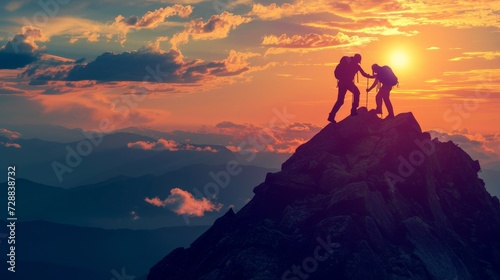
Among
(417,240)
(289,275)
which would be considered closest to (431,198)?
(417,240)

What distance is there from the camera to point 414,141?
4416 cm

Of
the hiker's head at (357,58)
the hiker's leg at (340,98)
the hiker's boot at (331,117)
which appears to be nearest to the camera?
the hiker's head at (357,58)

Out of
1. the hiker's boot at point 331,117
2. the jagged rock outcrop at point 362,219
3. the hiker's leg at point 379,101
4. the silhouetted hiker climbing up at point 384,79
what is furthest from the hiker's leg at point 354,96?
the hiker's leg at point 379,101

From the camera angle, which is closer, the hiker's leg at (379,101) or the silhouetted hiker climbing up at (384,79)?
the silhouetted hiker climbing up at (384,79)

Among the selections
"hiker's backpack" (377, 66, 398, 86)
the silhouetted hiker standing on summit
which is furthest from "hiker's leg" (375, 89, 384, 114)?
the silhouetted hiker standing on summit

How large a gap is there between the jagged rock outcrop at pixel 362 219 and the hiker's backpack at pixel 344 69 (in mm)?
4271

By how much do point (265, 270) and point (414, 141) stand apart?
17738 mm

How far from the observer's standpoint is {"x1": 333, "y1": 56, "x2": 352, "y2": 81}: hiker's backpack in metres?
45.8

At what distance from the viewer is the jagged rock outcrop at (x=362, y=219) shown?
3456cm

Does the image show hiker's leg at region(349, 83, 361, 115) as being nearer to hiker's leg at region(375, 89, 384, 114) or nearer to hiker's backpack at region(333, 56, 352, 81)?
hiker's backpack at region(333, 56, 352, 81)

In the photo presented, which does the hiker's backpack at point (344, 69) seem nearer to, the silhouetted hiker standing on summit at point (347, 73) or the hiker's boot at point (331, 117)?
the silhouetted hiker standing on summit at point (347, 73)

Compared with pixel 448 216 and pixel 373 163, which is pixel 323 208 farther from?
pixel 448 216

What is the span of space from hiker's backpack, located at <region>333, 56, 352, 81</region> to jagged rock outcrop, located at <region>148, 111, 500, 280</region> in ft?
14.0

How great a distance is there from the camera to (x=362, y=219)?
36688 mm
